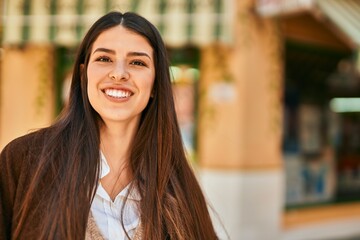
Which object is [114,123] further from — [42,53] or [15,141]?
[42,53]

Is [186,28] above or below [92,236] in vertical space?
above

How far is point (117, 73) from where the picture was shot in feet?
5.97

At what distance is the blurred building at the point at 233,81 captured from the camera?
231 inches

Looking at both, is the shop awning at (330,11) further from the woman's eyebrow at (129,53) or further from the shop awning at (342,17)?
the woman's eyebrow at (129,53)

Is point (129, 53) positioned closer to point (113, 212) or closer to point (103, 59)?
point (103, 59)

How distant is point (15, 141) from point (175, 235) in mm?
679

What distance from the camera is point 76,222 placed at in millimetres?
1673

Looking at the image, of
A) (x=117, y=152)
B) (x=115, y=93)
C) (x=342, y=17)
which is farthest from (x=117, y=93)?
(x=342, y=17)

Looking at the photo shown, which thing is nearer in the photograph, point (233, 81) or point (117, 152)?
point (117, 152)

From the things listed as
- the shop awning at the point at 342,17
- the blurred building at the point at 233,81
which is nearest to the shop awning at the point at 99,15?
the blurred building at the point at 233,81

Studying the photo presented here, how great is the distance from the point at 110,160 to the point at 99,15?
174 inches

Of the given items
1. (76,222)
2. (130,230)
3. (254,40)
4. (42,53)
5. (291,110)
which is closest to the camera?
(76,222)

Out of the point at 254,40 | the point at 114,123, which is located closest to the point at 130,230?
the point at 114,123

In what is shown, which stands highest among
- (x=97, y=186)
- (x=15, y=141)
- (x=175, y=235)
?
(x=15, y=141)
